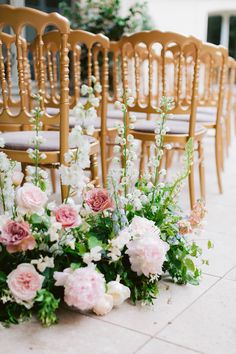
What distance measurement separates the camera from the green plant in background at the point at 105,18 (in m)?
5.28

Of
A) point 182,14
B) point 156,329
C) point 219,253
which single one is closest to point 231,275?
point 219,253

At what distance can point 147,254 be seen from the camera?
1.91 m

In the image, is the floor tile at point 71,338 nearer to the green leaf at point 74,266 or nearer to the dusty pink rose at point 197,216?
the green leaf at point 74,266

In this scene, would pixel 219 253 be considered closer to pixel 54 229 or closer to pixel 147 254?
pixel 147 254

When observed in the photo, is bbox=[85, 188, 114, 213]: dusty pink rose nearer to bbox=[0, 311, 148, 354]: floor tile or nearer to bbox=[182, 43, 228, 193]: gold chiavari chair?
bbox=[0, 311, 148, 354]: floor tile

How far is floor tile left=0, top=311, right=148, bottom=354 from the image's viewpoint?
163 centimetres

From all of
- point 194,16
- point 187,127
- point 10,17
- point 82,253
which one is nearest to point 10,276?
point 82,253

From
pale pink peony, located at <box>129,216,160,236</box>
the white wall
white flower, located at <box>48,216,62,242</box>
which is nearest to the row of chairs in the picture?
pale pink peony, located at <box>129,216,160,236</box>

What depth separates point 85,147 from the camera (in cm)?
181

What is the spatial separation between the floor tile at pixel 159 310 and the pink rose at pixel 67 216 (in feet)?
1.11

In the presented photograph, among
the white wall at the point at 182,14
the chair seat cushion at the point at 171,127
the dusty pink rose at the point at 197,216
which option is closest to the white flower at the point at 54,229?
the dusty pink rose at the point at 197,216

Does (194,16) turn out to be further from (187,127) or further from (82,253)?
(82,253)

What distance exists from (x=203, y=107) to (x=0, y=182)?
3.01 meters

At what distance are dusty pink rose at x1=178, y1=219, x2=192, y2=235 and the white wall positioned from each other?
18.3 feet
